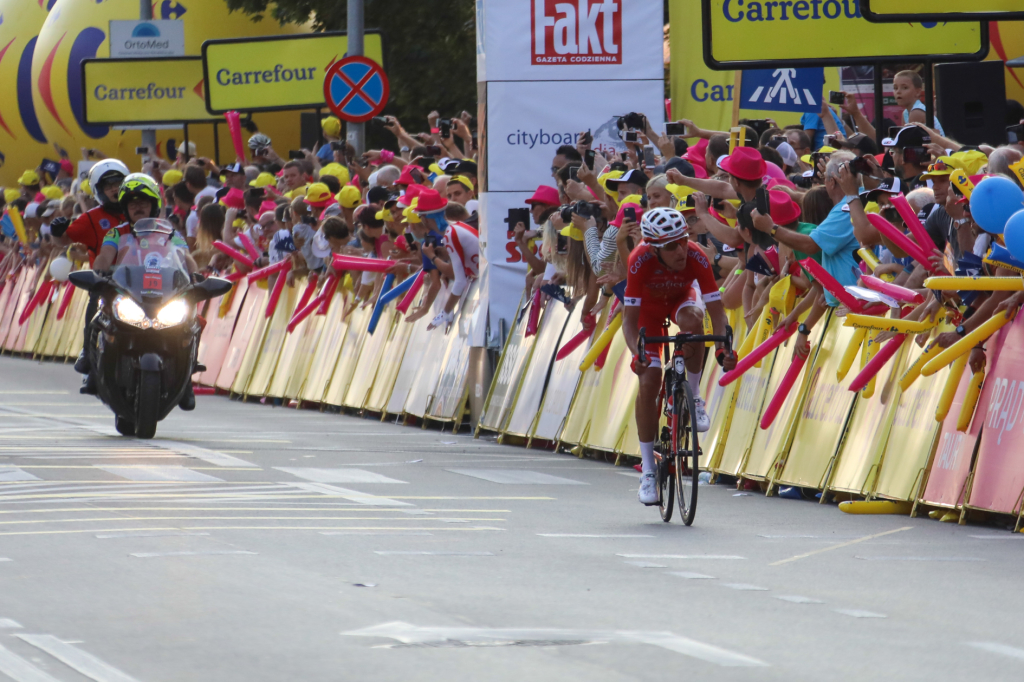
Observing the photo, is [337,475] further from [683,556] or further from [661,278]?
[683,556]

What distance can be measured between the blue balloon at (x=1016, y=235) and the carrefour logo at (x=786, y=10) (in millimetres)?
4346

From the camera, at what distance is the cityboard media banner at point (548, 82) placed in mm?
18219

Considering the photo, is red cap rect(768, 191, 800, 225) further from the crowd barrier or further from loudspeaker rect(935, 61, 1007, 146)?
loudspeaker rect(935, 61, 1007, 146)

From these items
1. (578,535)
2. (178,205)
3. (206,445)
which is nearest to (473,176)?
(206,445)

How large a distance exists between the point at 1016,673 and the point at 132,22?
30.2 meters

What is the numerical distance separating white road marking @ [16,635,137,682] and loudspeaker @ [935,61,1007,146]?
26.1ft

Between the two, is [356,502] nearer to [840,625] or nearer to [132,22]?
[840,625]

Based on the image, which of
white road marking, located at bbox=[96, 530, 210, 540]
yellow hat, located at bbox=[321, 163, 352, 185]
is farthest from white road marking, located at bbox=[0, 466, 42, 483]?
yellow hat, located at bbox=[321, 163, 352, 185]

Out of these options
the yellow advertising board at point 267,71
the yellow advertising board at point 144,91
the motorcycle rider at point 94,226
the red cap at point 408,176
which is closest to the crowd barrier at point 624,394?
the red cap at point 408,176

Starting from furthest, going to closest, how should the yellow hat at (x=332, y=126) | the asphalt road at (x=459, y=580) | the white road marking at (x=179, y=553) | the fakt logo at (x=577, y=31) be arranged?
the yellow hat at (x=332, y=126), the fakt logo at (x=577, y=31), the white road marking at (x=179, y=553), the asphalt road at (x=459, y=580)

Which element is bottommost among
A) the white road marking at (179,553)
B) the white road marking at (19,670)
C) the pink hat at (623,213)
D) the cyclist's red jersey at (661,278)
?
the white road marking at (19,670)

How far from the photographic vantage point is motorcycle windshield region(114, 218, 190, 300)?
16.7 meters

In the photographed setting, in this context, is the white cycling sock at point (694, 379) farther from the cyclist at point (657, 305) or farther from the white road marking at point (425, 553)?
the white road marking at point (425, 553)

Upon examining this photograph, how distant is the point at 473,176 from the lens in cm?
2053
